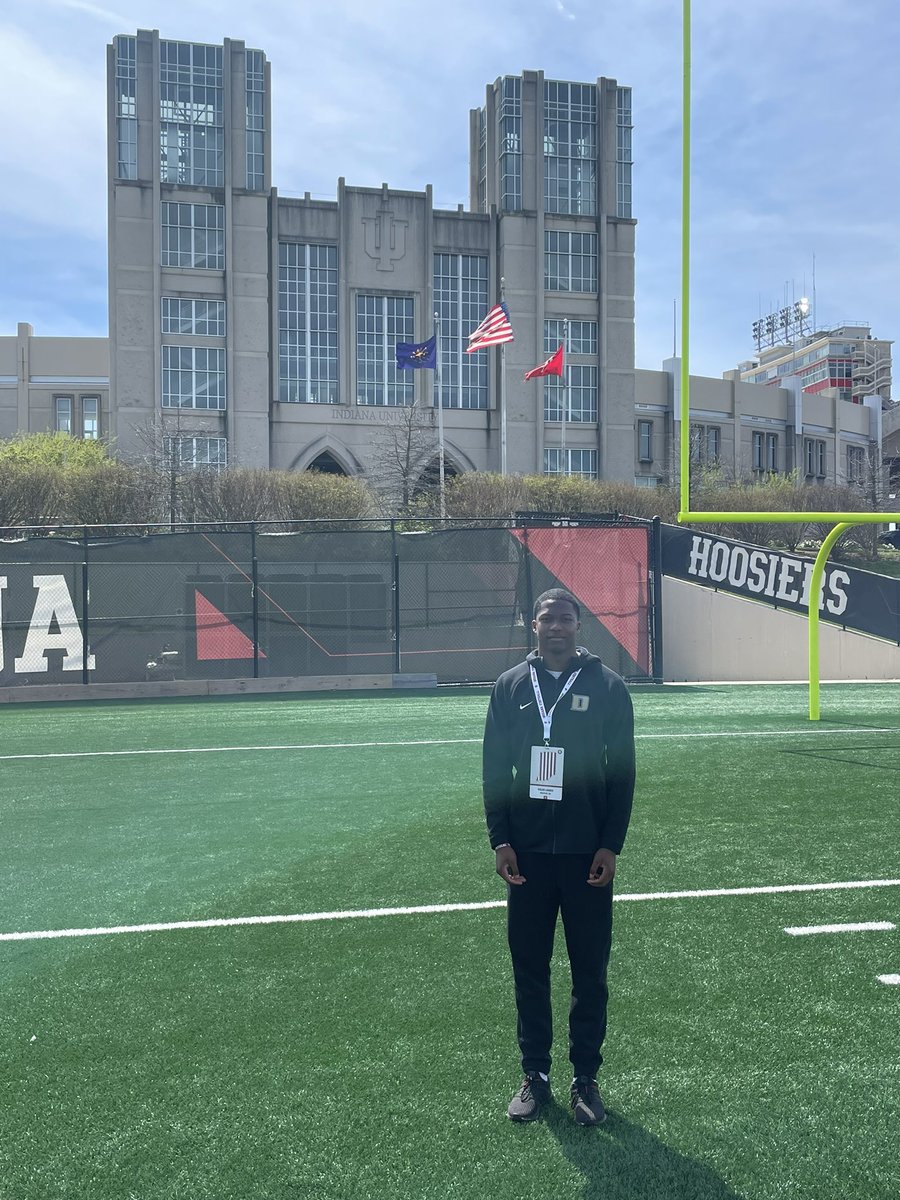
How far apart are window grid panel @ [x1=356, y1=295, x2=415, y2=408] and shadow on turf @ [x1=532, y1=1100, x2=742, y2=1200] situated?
5131 centimetres

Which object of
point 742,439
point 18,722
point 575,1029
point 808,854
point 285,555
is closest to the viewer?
point 575,1029

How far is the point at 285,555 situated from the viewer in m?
18.1

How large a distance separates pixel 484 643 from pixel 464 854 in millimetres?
11465

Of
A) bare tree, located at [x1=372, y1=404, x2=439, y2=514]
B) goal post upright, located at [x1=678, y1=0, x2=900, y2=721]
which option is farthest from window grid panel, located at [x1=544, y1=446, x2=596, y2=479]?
goal post upright, located at [x1=678, y1=0, x2=900, y2=721]

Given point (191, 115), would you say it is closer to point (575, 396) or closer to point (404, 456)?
point (404, 456)

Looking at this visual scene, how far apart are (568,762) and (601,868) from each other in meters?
0.37

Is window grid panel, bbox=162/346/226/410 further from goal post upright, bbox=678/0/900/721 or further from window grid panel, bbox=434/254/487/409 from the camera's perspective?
goal post upright, bbox=678/0/900/721

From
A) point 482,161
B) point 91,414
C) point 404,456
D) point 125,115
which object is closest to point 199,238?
point 125,115

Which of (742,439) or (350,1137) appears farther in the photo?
(742,439)

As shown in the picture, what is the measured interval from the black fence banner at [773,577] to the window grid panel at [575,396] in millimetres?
36813

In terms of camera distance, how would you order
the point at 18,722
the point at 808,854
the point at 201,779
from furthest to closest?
1. the point at 18,722
2. the point at 201,779
3. the point at 808,854

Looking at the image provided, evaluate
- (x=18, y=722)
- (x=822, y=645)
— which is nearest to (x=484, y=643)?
(x=822, y=645)

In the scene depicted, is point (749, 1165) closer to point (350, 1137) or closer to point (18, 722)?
point (350, 1137)

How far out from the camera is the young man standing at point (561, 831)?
148 inches
